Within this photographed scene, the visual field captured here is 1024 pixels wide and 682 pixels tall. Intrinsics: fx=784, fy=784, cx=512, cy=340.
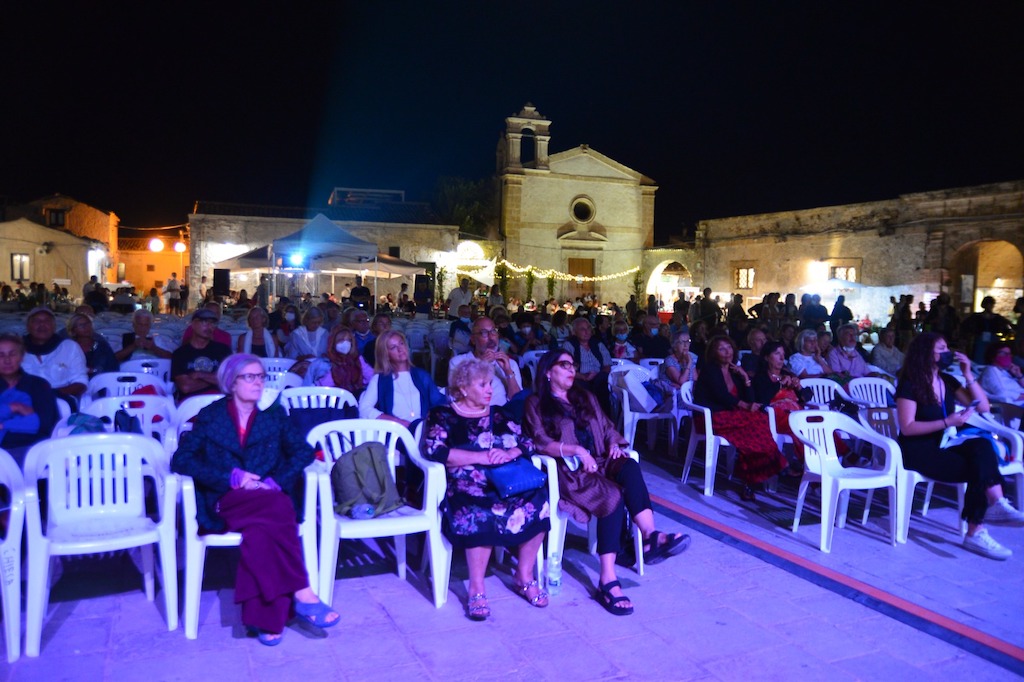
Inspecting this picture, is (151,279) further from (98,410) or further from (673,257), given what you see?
(98,410)

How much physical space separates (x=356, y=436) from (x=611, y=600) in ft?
5.12

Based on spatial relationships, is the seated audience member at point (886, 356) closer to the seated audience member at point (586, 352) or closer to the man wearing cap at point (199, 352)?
the seated audience member at point (586, 352)

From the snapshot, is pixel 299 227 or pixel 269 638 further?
pixel 299 227

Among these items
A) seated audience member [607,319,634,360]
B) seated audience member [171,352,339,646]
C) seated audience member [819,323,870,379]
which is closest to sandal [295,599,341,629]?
seated audience member [171,352,339,646]

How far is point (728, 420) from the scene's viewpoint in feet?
18.1

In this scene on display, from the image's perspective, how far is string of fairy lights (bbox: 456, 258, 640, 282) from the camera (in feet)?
96.4

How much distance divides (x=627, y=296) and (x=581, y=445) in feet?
92.3

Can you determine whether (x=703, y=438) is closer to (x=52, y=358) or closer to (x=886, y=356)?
(x=886, y=356)

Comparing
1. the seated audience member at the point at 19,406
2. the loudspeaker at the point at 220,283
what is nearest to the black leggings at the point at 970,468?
the seated audience member at the point at 19,406

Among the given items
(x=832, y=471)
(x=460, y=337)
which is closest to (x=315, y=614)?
(x=832, y=471)

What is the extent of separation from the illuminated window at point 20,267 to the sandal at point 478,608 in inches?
1145

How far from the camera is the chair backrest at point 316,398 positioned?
16.4 ft

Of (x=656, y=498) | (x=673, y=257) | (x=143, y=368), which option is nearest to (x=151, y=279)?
(x=673, y=257)

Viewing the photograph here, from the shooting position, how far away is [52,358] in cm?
529
